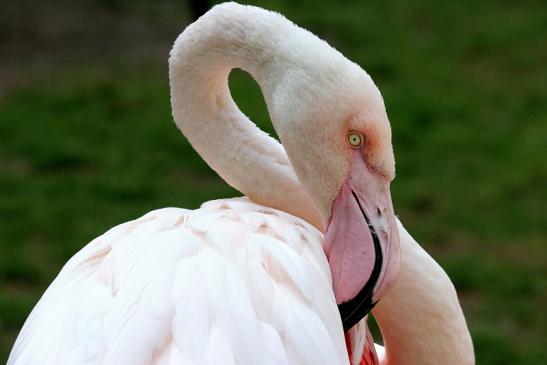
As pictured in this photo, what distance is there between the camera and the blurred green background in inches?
230

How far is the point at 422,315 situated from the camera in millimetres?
3225

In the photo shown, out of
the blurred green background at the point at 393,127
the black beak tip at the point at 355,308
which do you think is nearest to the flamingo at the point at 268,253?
the black beak tip at the point at 355,308

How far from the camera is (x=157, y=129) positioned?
7375mm

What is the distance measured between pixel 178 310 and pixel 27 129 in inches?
196

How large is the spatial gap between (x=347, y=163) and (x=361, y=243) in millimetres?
224

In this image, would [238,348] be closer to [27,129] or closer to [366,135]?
[366,135]

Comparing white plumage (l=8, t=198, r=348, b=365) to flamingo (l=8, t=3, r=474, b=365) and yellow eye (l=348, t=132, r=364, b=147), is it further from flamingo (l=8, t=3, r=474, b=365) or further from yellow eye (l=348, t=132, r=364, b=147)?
yellow eye (l=348, t=132, r=364, b=147)

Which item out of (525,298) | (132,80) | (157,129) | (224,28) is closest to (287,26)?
(224,28)

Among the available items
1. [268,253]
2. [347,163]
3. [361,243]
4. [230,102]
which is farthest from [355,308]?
[230,102]

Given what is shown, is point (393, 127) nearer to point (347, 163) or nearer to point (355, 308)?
point (347, 163)

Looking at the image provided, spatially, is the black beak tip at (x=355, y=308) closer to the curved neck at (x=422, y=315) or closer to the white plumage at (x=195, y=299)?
the white plumage at (x=195, y=299)

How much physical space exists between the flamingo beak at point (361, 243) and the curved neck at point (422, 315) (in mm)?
312

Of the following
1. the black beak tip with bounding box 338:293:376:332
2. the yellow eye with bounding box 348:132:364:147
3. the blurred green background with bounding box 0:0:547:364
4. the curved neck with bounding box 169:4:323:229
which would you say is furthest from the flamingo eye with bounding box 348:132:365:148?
the blurred green background with bounding box 0:0:547:364

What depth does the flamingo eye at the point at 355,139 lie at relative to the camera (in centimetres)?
290
